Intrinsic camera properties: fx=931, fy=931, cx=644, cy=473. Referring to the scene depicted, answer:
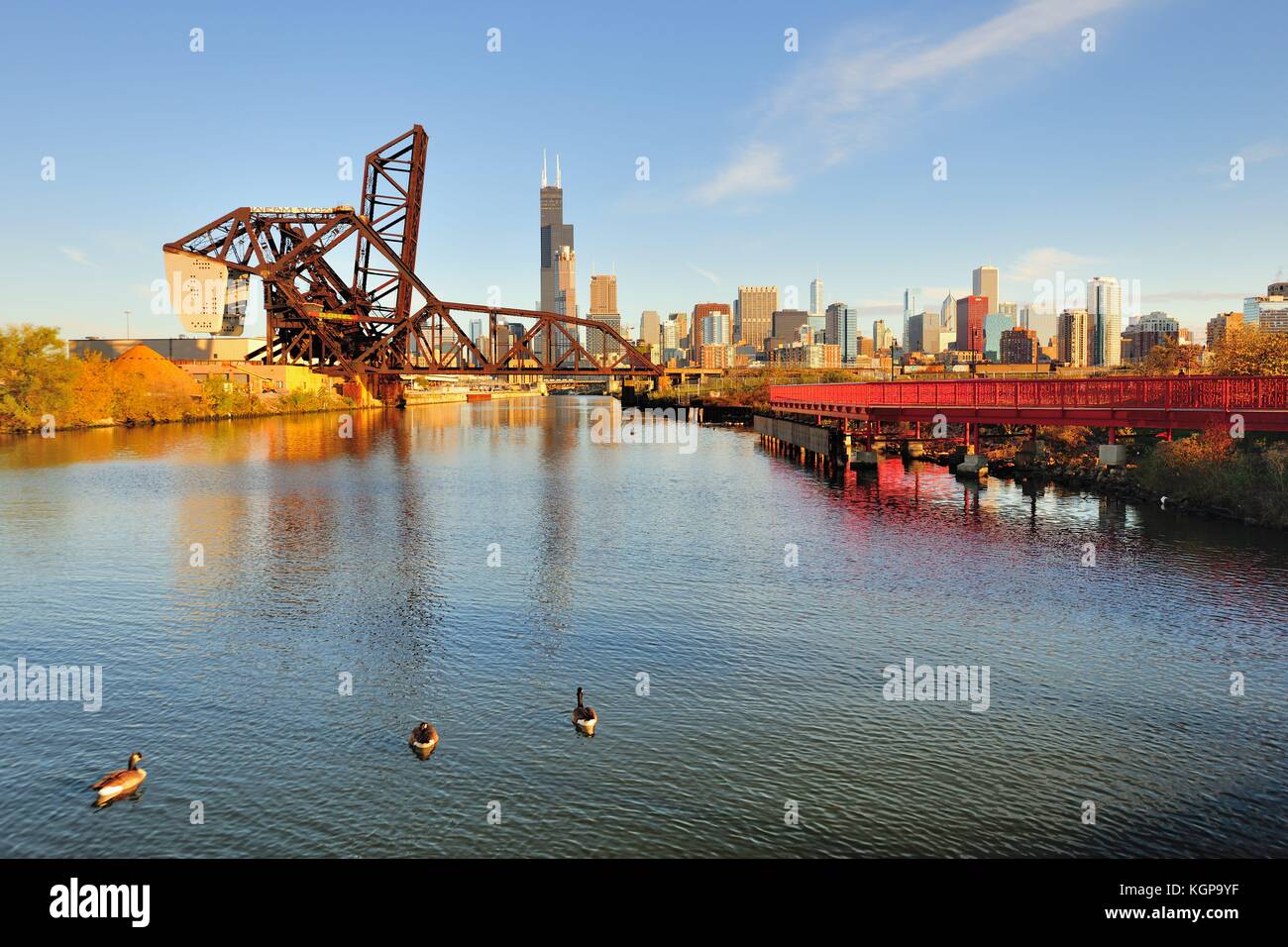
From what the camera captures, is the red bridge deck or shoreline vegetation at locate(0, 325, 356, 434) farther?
shoreline vegetation at locate(0, 325, 356, 434)

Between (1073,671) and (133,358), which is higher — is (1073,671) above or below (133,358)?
below

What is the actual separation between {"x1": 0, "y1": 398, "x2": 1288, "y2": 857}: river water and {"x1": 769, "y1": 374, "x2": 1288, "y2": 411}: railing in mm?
5017

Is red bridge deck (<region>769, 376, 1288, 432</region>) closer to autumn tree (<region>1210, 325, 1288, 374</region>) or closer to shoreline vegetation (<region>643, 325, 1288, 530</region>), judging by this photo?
shoreline vegetation (<region>643, 325, 1288, 530</region>)

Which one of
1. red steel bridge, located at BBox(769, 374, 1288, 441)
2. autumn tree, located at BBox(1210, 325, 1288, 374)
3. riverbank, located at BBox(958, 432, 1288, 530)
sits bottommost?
riverbank, located at BBox(958, 432, 1288, 530)

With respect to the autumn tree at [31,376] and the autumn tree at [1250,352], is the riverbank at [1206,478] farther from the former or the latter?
the autumn tree at [31,376]

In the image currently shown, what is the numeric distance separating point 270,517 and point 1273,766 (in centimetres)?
3612

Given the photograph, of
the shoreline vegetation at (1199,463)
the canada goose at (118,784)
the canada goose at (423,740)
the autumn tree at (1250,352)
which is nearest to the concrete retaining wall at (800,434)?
the shoreline vegetation at (1199,463)

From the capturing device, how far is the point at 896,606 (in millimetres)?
24266

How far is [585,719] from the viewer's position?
52.4 ft

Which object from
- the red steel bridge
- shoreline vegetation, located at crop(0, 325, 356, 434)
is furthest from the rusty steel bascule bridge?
the red steel bridge

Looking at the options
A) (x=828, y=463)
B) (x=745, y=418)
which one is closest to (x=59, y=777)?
(x=828, y=463)

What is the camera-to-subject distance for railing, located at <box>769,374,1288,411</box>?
3697cm

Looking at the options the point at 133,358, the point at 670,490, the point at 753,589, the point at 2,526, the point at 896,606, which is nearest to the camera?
the point at 896,606
